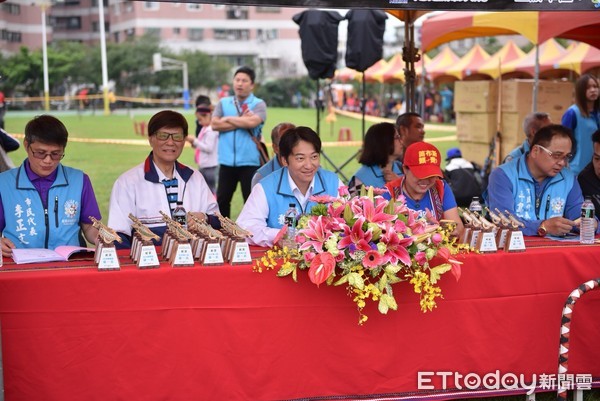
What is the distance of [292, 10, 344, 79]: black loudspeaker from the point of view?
320 inches

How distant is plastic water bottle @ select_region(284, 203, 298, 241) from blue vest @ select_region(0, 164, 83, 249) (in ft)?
3.35

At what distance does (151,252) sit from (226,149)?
3.64 m

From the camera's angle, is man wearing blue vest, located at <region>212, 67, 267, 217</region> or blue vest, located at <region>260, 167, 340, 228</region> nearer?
blue vest, located at <region>260, 167, 340, 228</region>

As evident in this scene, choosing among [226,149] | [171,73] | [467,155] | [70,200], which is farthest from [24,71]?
[70,200]

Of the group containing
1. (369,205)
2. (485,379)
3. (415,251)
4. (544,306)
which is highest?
(369,205)

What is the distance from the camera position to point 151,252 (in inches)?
118

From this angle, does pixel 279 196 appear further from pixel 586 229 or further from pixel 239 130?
pixel 239 130

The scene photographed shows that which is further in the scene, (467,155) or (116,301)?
(467,155)

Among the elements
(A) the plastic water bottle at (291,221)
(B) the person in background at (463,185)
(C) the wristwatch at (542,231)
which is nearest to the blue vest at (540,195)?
(C) the wristwatch at (542,231)

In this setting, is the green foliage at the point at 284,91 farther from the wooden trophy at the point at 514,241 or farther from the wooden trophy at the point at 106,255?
the wooden trophy at the point at 106,255

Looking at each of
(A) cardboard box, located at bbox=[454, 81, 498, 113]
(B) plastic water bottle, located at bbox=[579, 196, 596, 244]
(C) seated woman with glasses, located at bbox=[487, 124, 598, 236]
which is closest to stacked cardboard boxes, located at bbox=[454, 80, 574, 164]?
(A) cardboard box, located at bbox=[454, 81, 498, 113]

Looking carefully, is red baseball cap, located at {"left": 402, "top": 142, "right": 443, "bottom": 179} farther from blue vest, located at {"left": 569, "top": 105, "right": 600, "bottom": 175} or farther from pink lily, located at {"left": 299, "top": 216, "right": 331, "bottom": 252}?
blue vest, located at {"left": 569, "top": 105, "right": 600, "bottom": 175}

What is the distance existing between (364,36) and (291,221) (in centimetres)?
479

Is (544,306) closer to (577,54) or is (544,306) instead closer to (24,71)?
(577,54)
